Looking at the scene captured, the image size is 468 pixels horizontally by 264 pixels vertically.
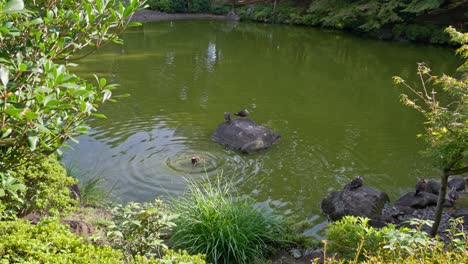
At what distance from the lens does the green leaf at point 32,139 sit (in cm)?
192

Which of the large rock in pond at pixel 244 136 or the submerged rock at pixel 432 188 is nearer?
the submerged rock at pixel 432 188

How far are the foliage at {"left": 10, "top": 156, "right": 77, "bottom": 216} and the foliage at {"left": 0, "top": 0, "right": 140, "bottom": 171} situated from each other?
59.4 inches

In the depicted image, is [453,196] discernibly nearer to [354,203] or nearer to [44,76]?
[354,203]

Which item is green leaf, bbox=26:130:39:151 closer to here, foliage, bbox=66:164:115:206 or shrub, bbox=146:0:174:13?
foliage, bbox=66:164:115:206

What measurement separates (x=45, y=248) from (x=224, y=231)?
2055 millimetres

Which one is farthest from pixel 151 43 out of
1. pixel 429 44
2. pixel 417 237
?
pixel 417 237

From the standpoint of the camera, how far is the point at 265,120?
30.5 ft

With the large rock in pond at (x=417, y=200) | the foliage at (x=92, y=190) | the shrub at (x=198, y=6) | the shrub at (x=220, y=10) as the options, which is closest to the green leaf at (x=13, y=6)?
the foliage at (x=92, y=190)

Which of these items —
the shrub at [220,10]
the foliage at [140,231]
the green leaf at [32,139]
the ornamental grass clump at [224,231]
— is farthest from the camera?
the shrub at [220,10]

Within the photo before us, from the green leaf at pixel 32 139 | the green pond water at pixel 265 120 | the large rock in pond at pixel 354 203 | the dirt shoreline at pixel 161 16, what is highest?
the green leaf at pixel 32 139

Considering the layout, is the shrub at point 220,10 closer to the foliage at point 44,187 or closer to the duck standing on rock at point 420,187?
the duck standing on rock at point 420,187

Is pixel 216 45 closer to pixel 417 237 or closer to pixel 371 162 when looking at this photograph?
pixel 371 162

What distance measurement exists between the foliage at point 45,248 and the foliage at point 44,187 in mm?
1204

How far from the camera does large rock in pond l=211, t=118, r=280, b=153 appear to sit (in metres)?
7.54
